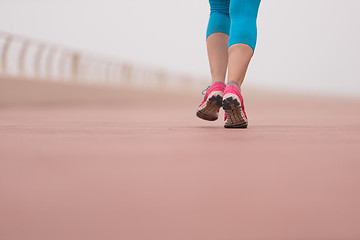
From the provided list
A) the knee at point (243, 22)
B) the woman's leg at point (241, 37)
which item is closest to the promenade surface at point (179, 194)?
the woman's leg at point (241, 37)

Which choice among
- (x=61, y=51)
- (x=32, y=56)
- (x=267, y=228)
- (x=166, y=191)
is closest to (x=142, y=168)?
(x=166, y=191)

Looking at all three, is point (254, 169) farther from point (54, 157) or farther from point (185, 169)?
point (54, 157)

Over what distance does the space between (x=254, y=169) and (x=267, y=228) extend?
45 cm

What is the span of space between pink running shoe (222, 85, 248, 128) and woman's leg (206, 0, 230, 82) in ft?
1.60

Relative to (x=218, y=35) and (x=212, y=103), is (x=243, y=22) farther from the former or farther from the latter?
(x=212, y=103)

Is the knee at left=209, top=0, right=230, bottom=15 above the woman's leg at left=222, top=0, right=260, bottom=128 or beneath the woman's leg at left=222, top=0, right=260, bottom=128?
above

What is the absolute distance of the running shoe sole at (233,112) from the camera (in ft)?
8.13

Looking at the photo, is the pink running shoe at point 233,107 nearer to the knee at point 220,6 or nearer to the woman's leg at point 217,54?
the woman's leg at point 217,54

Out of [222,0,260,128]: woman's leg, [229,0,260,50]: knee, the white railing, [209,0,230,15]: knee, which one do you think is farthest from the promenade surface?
the white railing

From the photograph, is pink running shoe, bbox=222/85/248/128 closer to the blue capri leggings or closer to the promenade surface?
the blue capri leggings

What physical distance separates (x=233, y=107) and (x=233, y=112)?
65 mm

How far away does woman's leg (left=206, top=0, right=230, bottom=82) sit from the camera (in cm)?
308

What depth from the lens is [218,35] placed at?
124 inches

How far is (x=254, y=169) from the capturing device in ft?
3.84
